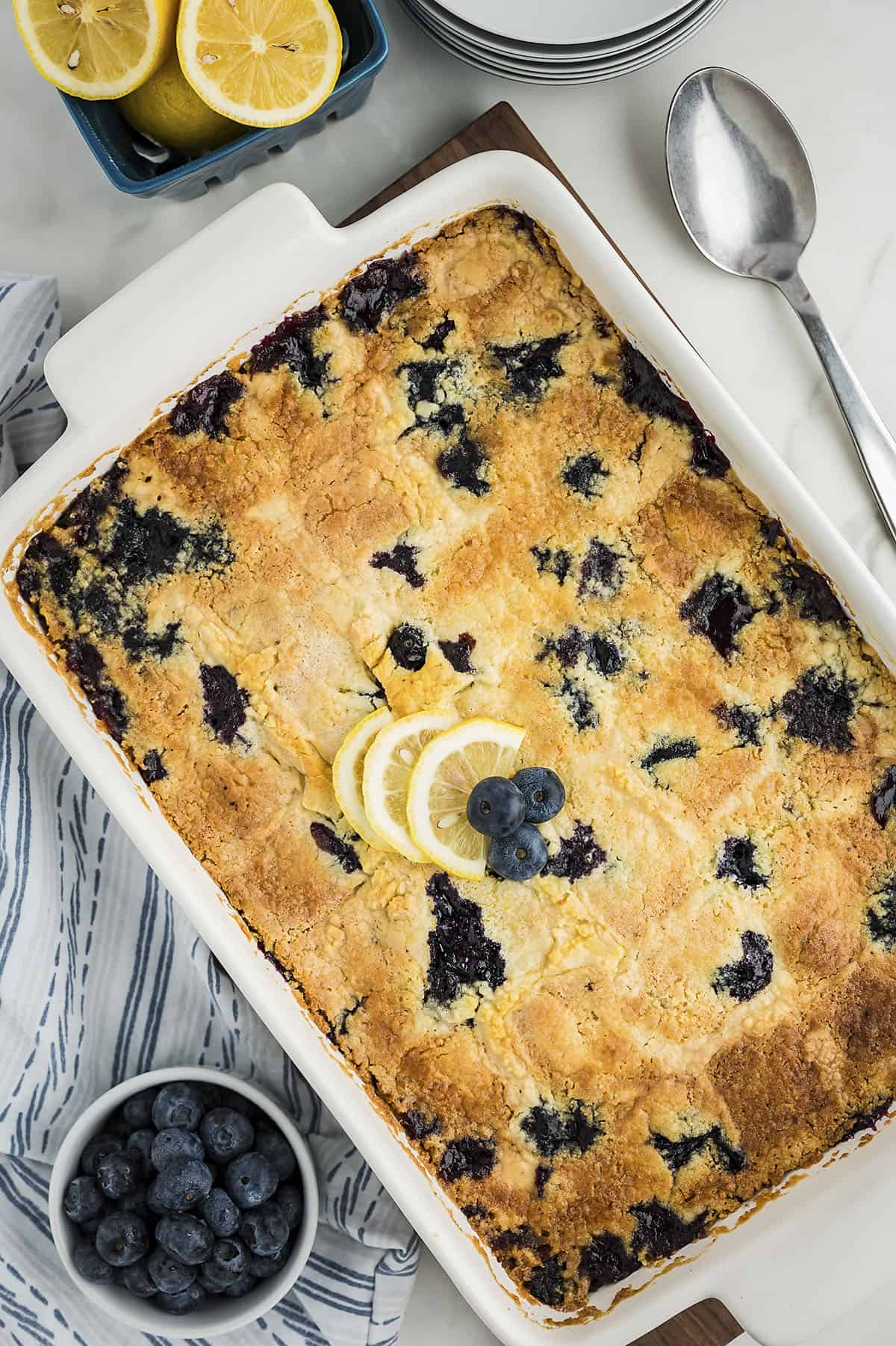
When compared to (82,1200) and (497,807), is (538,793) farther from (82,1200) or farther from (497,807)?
(82,1200)

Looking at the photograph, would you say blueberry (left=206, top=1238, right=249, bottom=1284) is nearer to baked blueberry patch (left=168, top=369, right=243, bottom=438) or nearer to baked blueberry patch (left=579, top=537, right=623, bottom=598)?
baked blueberry patch (left=579, top=537, right=623, bottom=598)

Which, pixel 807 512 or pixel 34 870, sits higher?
pixel 34 870

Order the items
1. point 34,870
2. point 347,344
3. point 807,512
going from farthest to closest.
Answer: point 34,870, point 347,344, point 807,512

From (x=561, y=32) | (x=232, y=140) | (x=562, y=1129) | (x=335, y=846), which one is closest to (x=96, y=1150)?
(x=335, y=846)

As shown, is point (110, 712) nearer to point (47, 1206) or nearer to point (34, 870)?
point (34, 870)

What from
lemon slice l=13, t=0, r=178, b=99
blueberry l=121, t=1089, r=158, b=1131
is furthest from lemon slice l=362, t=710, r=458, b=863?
lemon slice l=13, t=0, r=178, b=99

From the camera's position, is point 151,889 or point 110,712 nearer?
point 110,712

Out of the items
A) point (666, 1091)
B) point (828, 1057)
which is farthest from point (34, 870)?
point (828, 1057)
